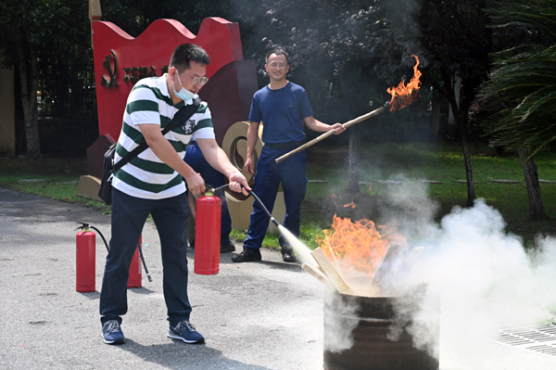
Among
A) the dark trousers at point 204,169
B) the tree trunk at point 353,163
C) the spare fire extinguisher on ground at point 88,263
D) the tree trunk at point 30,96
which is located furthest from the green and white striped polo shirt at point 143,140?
the tree trunk at point 30,96

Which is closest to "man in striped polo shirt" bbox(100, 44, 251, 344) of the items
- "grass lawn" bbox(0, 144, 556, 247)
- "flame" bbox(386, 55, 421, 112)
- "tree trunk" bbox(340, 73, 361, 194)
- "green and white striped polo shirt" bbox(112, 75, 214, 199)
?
"green and white striped polo shirt" bbox(112, 75, 214, 199)

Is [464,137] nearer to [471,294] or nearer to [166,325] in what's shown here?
[471,294]

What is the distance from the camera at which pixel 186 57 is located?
3.90m

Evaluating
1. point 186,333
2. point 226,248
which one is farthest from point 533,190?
point 186,333

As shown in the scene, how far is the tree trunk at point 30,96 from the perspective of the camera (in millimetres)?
17938

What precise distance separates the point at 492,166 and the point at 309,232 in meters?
12.9

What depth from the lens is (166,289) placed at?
423 cm

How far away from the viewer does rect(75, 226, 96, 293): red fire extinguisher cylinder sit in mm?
5348

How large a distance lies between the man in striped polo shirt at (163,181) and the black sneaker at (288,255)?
Result: 8.68 ft

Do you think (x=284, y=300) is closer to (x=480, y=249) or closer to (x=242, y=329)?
(x=242, y=329)

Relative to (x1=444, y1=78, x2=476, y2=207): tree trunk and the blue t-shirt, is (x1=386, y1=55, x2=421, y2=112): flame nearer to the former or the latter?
the blue t-shirt

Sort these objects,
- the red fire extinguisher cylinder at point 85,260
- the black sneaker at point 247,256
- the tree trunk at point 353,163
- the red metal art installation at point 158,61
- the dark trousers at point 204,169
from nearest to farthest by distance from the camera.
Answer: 1. the red fire extinguisher cylinder at point 85,260
2. the black sneaker at point 247,256
3. the dark trousers at point 204,169
4. the red metal art installation at point 158,61
5. the tree trunk at point 353,163

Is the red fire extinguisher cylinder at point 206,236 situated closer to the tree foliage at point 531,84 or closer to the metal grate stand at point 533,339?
the metal grate stand at point 533,339

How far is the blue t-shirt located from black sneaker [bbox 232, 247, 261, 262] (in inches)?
46.8
